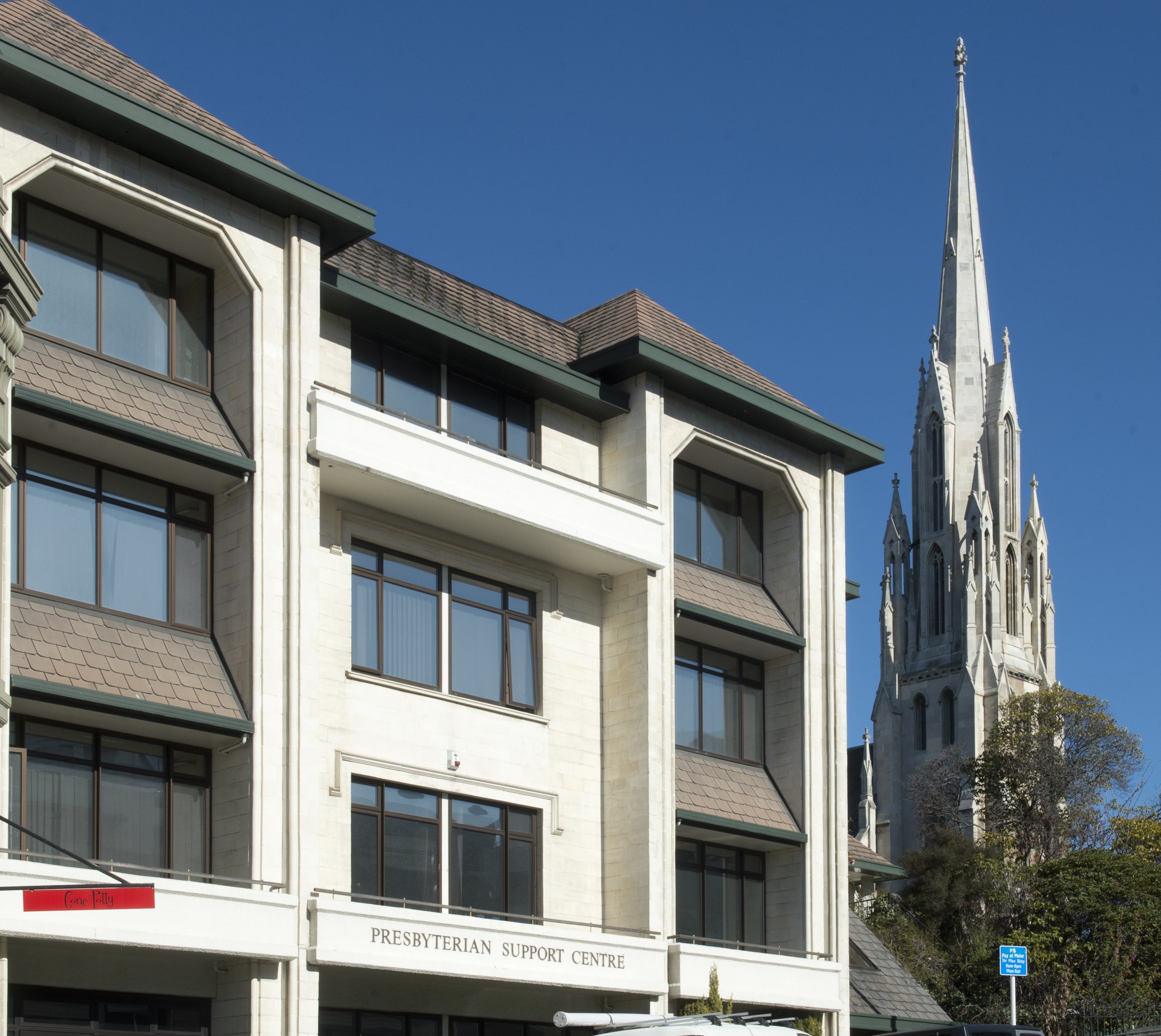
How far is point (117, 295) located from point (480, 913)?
10.5 meters

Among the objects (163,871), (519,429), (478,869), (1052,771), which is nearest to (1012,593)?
(1052,771)

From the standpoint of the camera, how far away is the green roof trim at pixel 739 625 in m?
30.0

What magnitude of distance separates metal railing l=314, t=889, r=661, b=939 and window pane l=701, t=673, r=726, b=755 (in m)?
4.61

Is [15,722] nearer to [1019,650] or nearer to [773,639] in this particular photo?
[773,639]

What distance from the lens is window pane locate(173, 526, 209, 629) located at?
76.8 ft

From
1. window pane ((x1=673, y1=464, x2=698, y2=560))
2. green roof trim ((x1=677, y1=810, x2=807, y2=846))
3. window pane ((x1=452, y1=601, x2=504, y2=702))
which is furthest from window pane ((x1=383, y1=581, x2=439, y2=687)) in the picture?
window pane ((x1=673, y1=464, x2=698, y2=560))

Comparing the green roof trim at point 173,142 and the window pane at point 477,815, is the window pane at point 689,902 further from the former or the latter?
the green roof trim at point 173,142

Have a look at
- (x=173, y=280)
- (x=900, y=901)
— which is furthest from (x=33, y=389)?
(x=900, y=901)

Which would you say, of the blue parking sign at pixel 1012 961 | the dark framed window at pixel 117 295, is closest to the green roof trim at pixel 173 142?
the dark framed window at pixel 117 295

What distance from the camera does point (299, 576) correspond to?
23.5 metres

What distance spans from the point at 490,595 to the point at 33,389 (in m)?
9.22

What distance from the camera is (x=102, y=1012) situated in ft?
69.8

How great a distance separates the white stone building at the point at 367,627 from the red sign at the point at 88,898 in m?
2.57

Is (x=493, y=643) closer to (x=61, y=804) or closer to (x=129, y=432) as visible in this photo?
(x=129, y=432)
